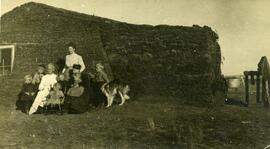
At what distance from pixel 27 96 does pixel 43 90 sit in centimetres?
24

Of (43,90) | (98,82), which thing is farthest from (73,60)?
(43,90)

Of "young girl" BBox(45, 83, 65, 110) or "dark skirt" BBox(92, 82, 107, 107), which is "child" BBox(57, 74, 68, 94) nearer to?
"young girl" BBox(45, 83, 65, 110)

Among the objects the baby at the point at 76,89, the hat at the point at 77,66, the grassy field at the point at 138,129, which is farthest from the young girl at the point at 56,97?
the hat at the point at 77,66

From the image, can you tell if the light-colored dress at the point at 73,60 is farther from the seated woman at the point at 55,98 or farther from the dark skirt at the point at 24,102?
the dark skirt at the point at 24,102

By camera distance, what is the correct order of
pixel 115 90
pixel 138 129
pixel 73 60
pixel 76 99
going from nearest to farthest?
pixel 138 129 < pixel 76 99 < pixel 115 90 < pixel 73 60

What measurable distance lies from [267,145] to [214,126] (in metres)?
0.68

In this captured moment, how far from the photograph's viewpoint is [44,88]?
5.69 metres

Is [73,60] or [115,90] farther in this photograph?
[73,60]

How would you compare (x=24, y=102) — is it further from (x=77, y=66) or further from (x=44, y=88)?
(x=77, y=66)

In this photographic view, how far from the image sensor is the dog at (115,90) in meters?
6.02

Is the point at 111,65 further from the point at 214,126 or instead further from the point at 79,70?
the point at 214,126

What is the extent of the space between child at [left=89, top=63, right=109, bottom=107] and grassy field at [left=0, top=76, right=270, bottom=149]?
22 cm

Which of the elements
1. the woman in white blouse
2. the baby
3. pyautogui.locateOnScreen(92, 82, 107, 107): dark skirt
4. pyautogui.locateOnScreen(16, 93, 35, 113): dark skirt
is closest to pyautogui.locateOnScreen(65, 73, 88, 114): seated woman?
the baby

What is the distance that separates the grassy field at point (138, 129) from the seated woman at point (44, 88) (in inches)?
8.7
